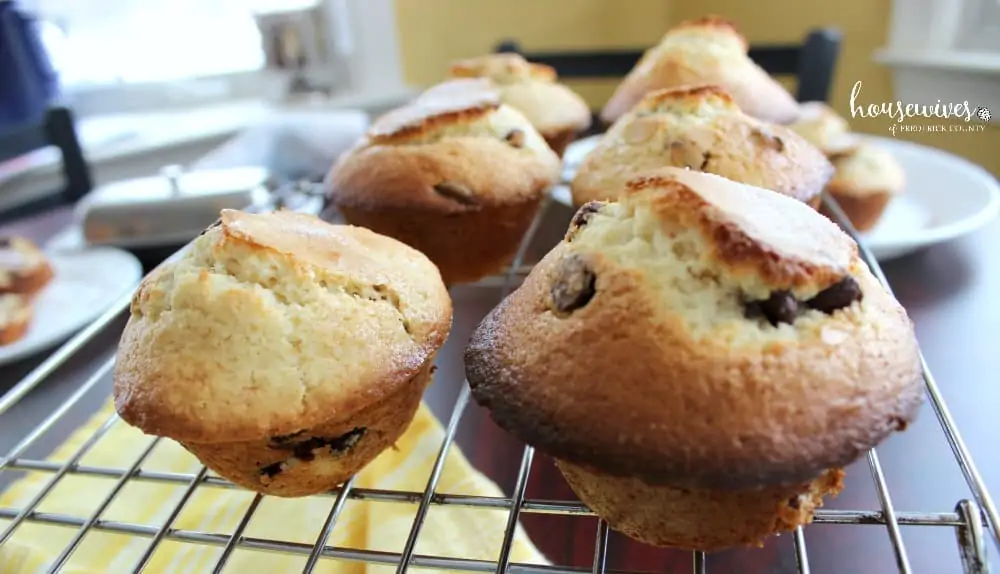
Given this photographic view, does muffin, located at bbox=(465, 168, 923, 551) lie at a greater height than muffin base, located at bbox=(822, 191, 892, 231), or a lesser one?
greater

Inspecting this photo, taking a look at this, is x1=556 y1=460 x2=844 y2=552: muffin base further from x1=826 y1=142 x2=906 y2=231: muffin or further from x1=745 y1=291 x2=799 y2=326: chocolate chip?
x1=826 y1=142 x2=906 y2=231: muffin

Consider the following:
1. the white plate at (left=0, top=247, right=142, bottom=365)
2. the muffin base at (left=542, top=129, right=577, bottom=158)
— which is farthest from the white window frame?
the muffin base at (left=542, top=129, right=577, bottom=158)

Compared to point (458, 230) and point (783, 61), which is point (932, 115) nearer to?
point (783, 61)

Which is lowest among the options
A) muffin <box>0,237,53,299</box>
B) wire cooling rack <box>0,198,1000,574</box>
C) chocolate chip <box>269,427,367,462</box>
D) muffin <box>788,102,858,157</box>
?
muffin <box>0,237,53,299</box>

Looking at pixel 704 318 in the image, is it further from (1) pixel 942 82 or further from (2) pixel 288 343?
(1) pixel 942 82

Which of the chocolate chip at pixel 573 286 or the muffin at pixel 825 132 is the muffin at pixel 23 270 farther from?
the muffin at pixel 825 132

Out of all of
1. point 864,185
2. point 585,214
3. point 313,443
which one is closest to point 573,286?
point 585,214
